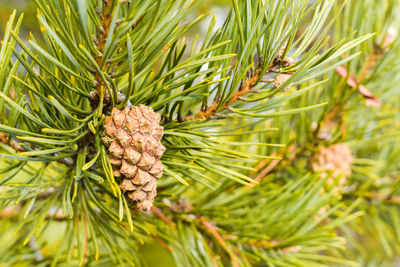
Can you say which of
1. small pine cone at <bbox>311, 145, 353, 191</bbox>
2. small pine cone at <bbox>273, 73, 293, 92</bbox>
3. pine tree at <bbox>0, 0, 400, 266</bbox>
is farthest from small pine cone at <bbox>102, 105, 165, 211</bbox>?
small pine cone at <bbox>311, 145, 353, 191</bbox>

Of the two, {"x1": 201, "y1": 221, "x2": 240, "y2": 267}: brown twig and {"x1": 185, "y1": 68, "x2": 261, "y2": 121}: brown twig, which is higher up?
{"x1": 185, "y1": 68, "x2": 261, "y2": 121}: brown twig

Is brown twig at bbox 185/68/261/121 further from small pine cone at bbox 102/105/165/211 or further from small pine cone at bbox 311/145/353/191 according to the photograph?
small pine cone at bbox 311/145/353/191

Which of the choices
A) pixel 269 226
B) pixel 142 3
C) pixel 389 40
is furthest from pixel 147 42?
pixel 389 40

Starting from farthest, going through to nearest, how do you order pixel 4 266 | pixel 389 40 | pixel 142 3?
pixel 389 40 → pixel 4 266 → pixel 142 3

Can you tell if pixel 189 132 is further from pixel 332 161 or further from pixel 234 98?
pixel 332 161

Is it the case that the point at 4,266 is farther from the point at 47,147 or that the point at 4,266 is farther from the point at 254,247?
the point at 254,247

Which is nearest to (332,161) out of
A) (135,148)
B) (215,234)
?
(215,234)

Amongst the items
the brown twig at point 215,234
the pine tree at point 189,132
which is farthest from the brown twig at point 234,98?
the brown twig at point 215,234
